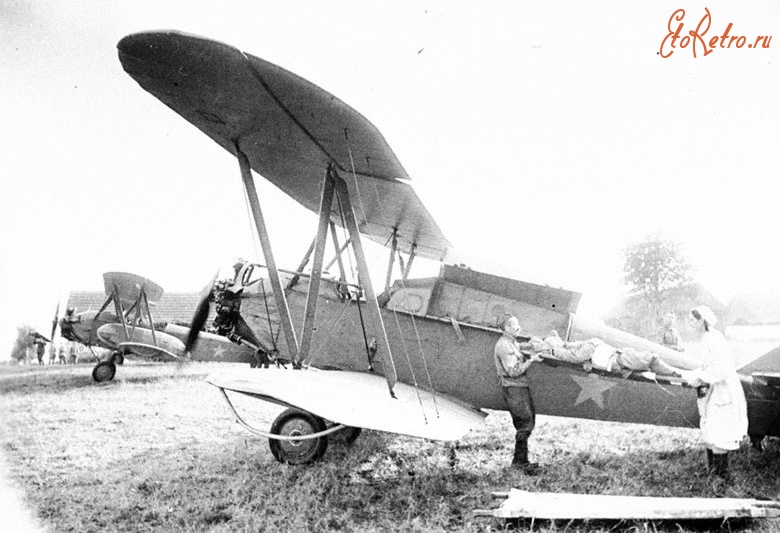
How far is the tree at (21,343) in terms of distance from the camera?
6.94ft

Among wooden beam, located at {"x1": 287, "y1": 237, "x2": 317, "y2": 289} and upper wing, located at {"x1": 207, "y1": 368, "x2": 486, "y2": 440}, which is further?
wooden beam, located at {"x1": 287, "y1": 237, "x2": 317, "y2": 289}

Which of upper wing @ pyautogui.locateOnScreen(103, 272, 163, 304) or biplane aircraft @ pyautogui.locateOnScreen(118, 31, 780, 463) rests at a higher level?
biplane aircraft @ pyautogui.locateOnScreen(118, 31, 780, 463)

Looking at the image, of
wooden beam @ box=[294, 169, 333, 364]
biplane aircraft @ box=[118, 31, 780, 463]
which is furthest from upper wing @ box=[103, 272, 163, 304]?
wooden beam @ box=[294, 169, 333, 364]

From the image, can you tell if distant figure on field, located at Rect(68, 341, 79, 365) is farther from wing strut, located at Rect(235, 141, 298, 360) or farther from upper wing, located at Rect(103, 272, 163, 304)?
wing strut, located at Rect(235, 141, 298, 360)

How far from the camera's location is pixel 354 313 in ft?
18.1

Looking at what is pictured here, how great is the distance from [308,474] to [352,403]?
80cm

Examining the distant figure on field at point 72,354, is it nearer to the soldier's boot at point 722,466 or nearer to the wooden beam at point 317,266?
the wooden beam at point 317,266

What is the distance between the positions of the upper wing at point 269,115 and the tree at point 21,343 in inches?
72.7

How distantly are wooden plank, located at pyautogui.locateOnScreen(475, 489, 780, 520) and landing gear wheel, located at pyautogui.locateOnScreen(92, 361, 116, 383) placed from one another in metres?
10.5

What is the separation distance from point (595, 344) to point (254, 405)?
5.66 meters

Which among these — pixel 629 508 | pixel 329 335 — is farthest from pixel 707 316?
pixel 329 335

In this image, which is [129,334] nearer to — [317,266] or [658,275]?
[317,266]

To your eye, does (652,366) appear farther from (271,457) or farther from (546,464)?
(271,457)

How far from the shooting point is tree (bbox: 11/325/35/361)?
2.12 meters
